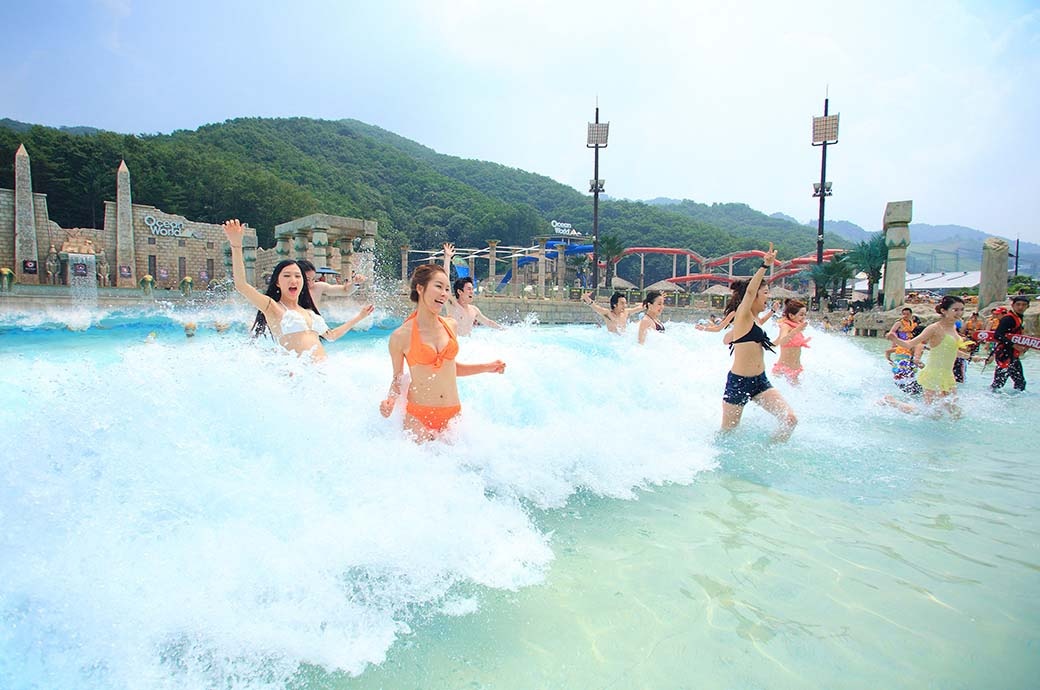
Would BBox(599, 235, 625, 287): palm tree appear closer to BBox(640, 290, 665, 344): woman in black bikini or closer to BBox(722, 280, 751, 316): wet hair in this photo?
BBox(640, 290, 665, 344): woman in black bikini

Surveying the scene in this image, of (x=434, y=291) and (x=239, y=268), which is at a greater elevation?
(x=239, y=268)

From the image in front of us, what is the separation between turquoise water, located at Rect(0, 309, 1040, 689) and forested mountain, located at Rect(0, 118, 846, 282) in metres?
50.3

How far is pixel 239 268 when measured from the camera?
430 centimetres

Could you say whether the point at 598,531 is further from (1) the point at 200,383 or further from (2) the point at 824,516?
(1) the point at 200,383

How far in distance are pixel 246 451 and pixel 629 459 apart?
2706 millimetres

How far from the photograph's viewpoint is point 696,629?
2.43 metres

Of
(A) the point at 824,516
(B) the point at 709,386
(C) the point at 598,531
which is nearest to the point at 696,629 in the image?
(C) the point at 598,531

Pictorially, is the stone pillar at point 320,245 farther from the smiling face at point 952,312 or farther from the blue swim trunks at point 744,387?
the smiling face at point 952,312

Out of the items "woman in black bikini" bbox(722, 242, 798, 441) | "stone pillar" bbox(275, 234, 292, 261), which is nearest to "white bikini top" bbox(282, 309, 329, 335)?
"woman in black bikini" bbox(722, 242, 798, 441)

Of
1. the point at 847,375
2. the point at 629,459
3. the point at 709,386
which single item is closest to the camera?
the point at 629,459

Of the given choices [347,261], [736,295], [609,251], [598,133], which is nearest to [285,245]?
[347,261]

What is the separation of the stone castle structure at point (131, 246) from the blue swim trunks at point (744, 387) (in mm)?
22535

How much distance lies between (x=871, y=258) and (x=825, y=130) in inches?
432

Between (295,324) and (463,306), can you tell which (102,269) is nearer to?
(463,306)
